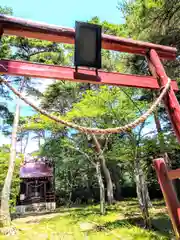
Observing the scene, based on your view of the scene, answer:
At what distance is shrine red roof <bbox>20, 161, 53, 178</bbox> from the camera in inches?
625

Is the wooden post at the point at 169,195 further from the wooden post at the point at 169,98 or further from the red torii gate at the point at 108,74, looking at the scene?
the wooden post at the point at 169,98

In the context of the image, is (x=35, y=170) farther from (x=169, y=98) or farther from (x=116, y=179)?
(x=169, y=98)

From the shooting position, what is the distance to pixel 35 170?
16266mm

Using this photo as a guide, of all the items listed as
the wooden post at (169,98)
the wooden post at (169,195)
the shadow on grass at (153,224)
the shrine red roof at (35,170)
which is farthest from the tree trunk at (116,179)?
the wooden post at (169,98)

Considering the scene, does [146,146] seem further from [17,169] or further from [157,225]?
[17,169]

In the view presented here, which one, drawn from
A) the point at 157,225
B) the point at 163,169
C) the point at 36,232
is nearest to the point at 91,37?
the point at 163,169

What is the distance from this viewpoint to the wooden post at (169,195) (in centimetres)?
230

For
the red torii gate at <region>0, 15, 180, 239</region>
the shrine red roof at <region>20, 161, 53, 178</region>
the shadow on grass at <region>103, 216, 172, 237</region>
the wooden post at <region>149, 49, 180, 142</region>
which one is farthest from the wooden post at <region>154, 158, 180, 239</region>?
the shrine red roof at <region>20, 161, 53, 178</region>

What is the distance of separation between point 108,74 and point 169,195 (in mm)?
1663

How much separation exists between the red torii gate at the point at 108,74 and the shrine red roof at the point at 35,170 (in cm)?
1460

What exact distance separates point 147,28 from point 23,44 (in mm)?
8458

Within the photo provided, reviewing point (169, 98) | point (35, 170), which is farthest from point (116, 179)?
point (169, 98)

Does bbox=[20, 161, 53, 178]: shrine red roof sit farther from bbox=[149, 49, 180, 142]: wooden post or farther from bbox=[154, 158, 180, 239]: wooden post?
bbox=[149, 49, 180, 142]: wooden post

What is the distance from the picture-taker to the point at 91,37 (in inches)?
97.3
